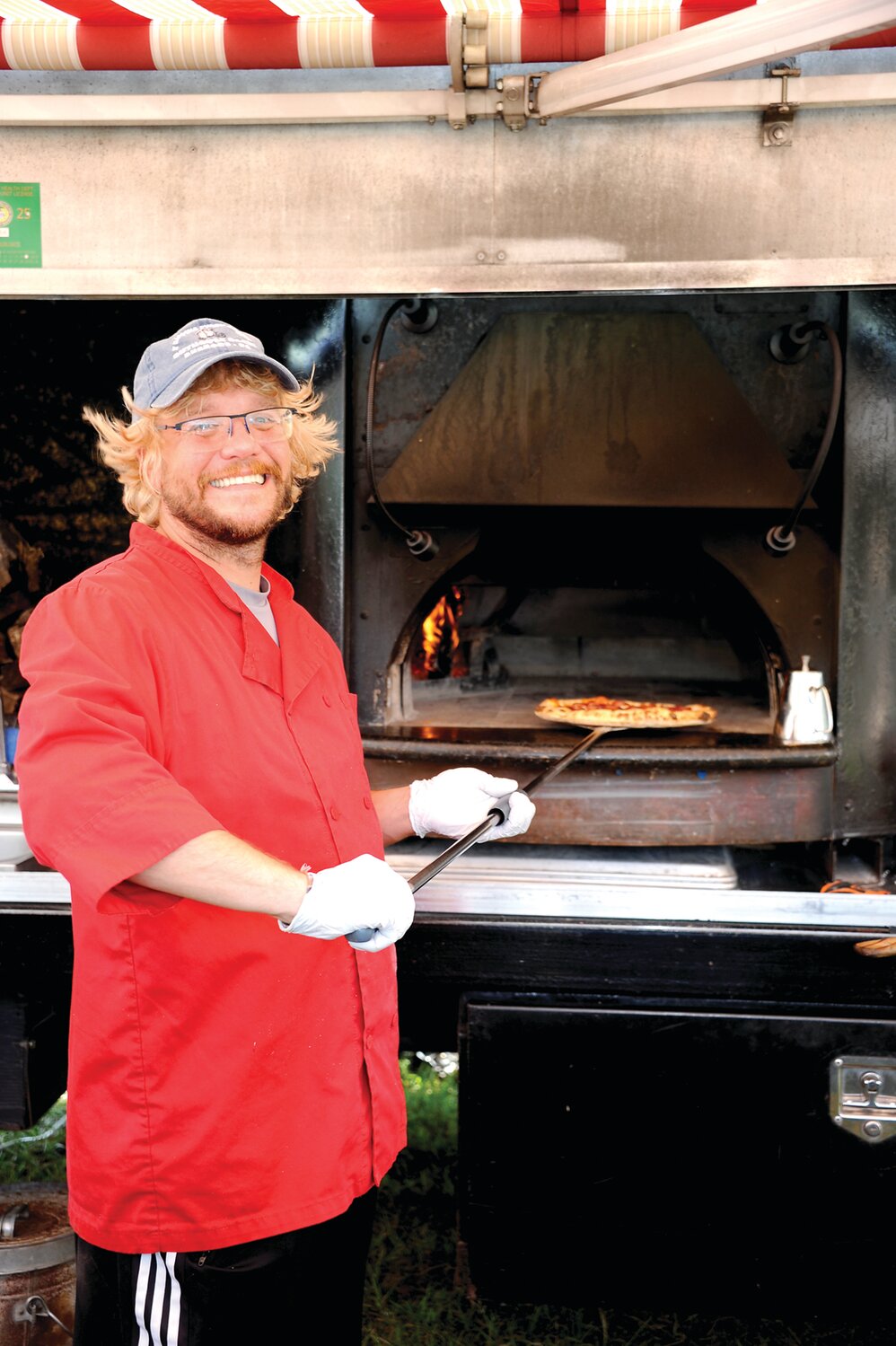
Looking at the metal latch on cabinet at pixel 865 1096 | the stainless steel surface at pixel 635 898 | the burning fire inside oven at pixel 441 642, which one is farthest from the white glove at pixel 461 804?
the burning fire inside oven at pixel 441 642

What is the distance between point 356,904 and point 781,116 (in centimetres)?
155

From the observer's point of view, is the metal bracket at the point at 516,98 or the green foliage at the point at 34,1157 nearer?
the metal bracket at the point at 516,98

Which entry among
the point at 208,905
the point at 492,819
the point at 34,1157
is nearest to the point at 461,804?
the point at 492,819

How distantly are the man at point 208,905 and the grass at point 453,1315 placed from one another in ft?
2.68

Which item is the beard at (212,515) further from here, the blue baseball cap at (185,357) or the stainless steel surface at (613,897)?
the stainless steel surface at (613,897)

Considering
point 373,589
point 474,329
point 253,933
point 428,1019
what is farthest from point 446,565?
point 253,933

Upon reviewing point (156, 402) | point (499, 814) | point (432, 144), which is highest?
point (432, 144)

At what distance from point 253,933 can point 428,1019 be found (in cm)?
135

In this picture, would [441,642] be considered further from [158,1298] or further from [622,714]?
[158,1298]

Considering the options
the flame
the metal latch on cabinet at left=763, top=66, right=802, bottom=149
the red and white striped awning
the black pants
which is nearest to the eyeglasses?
the red and white striped awning

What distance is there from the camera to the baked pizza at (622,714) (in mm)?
2648

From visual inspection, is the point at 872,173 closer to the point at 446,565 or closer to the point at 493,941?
the point at 446,565

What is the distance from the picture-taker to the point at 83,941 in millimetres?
1678

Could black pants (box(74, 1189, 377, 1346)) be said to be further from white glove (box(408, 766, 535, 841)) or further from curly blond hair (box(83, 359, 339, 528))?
curly blond hair (box(83, 359, 339, 528))
